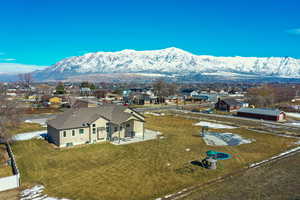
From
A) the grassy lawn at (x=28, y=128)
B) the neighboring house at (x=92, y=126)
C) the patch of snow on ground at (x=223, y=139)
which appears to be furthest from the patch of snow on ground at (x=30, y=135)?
the patch of snow on ground at (x=223, y=139)

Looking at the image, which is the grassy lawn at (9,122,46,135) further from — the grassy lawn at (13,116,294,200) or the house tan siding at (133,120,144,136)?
the house tan siding at (133,120,144,136)

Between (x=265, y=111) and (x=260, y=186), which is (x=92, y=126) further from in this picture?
(x=265, y=111)

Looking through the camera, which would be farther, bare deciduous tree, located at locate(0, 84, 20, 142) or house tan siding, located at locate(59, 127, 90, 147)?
house tan siding, located at locate(59, 127, 90, 147)

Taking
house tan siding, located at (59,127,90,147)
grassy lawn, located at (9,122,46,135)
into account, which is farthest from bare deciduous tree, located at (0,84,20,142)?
grassy lawn, located at (9,122,46,135)

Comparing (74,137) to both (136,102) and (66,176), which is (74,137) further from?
(136,102)

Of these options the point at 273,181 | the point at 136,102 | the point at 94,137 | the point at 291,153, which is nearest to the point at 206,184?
the point at 273,181
